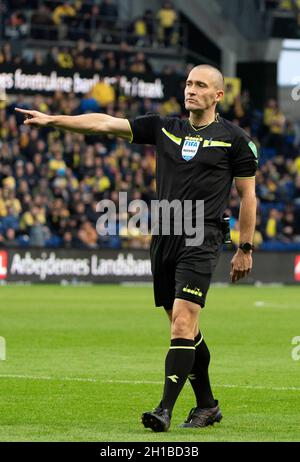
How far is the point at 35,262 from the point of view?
31.3 meters

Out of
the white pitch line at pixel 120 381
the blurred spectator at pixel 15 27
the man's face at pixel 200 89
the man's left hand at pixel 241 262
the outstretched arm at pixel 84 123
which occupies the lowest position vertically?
the white pitch line at pixel 120 381

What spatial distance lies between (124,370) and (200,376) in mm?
4002

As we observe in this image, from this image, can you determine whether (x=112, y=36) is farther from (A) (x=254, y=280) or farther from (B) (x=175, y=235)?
(B) (x=175, y=235)

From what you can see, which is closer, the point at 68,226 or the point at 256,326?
the point at 256,326

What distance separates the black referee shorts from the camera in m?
8.80

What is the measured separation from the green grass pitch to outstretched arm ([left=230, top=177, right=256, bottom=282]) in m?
1.22

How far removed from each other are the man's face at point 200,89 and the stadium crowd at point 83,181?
22.0 metres

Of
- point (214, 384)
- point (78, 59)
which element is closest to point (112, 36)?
point (78, 59)

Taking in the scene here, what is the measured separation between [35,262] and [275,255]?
7.33 m

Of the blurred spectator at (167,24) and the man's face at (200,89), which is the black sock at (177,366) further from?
the blurred spectator at (167,24)

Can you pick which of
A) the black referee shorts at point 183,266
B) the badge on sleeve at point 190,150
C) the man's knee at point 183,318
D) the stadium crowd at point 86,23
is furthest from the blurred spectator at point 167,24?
the man's knee at point 183,318

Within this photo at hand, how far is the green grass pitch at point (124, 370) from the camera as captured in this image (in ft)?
28.9

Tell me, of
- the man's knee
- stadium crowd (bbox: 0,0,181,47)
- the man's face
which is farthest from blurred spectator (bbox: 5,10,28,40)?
the man's knee

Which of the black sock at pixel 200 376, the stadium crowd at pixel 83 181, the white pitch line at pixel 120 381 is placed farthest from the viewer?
the stadium crowd at pixel 83 181
